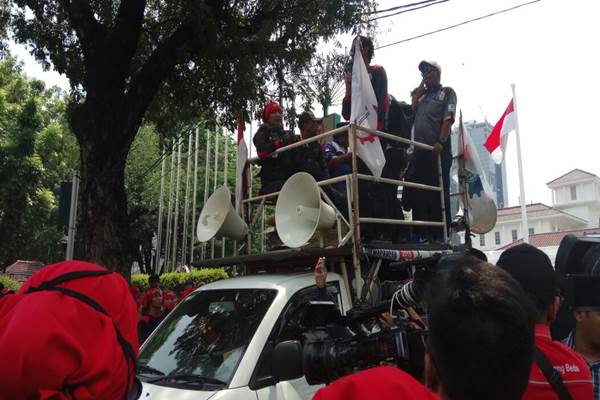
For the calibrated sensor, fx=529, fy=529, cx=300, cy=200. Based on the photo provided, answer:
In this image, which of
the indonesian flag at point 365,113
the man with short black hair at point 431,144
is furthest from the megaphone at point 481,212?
the indonesian flag at point 365,113

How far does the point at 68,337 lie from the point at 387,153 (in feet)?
15.6

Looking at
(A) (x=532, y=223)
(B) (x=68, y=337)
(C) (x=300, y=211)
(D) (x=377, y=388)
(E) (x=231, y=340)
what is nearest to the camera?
(D) (x=377, y=388)

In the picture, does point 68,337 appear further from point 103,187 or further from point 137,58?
point 137,58

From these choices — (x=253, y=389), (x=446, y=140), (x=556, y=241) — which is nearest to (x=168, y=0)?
(x=446, y=140)

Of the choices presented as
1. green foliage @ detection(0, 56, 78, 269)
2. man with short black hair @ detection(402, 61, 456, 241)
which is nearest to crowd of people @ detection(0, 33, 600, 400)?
man with short black hair @ detection(402, 61, 456, 241)

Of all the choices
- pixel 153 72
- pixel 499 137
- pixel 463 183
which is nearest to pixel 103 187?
pixel 153 72

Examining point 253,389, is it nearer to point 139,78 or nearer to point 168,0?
point 139,78

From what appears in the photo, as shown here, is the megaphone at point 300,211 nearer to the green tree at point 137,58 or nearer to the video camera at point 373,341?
the video camera at point 373,341

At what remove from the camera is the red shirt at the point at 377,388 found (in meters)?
1.11

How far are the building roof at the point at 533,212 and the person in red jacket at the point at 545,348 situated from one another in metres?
44.7

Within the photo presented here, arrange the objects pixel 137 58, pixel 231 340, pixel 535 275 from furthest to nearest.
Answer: pixel 137 58 < pixel 231 340 < pixel 535 275

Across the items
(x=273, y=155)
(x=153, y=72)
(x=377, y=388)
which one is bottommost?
(x=377, y=388)

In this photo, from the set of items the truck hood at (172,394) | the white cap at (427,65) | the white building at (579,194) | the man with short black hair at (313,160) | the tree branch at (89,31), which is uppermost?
the white building at (579,194)

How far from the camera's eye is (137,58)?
834 cm
